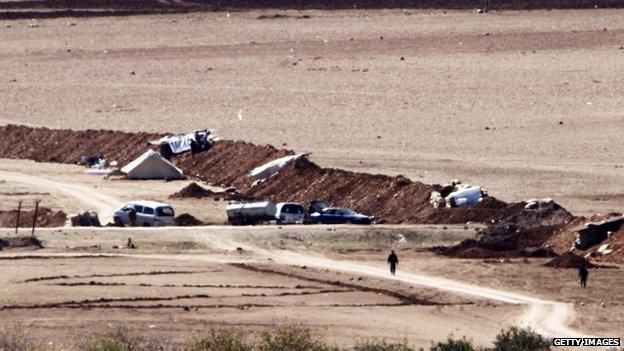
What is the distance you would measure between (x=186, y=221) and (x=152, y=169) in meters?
9.43

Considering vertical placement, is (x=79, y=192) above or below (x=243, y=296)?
above

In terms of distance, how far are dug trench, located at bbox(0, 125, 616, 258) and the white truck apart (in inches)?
76.5

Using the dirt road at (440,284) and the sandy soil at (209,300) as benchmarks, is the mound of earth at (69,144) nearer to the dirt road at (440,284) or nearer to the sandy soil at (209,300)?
the dirt road at (440,284)

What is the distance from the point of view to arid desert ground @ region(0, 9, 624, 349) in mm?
29406

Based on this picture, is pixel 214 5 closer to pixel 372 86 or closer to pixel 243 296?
pixel 372 86

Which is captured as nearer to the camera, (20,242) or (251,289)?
(251,289)

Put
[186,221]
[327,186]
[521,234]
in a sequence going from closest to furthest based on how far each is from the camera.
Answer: [521,234]
[186,221]
[327,186]

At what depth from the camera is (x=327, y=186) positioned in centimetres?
4428

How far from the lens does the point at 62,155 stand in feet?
179

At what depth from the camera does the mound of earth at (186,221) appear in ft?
133

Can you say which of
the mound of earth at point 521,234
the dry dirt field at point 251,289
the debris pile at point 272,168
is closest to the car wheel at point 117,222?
the dry dirt field at point 251,289

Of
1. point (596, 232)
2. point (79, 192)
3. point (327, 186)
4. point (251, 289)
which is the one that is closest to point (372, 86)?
point (79, 192)

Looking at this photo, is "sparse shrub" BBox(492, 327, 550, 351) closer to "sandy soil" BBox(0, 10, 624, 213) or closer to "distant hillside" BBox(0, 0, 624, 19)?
"sandy soil" BBox(0, 10, 624, 213)

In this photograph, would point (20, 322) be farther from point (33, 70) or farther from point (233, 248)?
point (33, 70)
